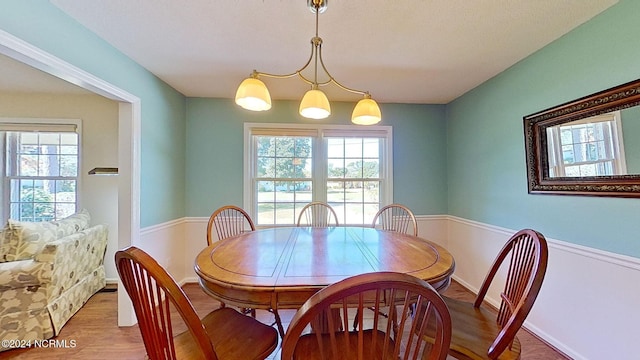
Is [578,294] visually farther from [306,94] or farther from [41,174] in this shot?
[41,174]

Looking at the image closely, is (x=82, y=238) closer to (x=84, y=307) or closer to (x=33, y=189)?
(x=84, y=307)

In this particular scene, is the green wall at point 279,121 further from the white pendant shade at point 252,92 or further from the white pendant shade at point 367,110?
the white pendant shade at point 252,92

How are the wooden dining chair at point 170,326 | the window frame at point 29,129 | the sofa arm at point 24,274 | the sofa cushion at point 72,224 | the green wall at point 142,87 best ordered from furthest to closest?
the window frame at point 29,129
the sofa cushion at point 72,224
the sofa arm at point 24,274
the green wall at point 142,87
the wooden dining chair at point 170,326

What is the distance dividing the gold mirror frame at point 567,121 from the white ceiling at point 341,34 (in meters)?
0.54

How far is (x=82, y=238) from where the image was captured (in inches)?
98.8

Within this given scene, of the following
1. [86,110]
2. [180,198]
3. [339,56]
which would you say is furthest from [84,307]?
[339,56]

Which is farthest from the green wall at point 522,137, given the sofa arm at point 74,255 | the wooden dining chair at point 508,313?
the sofa arm at point 74,255

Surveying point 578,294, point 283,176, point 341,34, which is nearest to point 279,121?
point 283,176

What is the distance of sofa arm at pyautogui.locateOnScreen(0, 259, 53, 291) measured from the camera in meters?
1.96

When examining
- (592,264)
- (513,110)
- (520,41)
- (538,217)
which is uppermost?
(520,41)

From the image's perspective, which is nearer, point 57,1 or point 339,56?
point 57,1

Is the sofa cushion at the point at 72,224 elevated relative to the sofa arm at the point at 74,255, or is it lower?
elevated

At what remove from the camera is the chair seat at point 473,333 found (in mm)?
1112

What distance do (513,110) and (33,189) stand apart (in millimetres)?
5534
